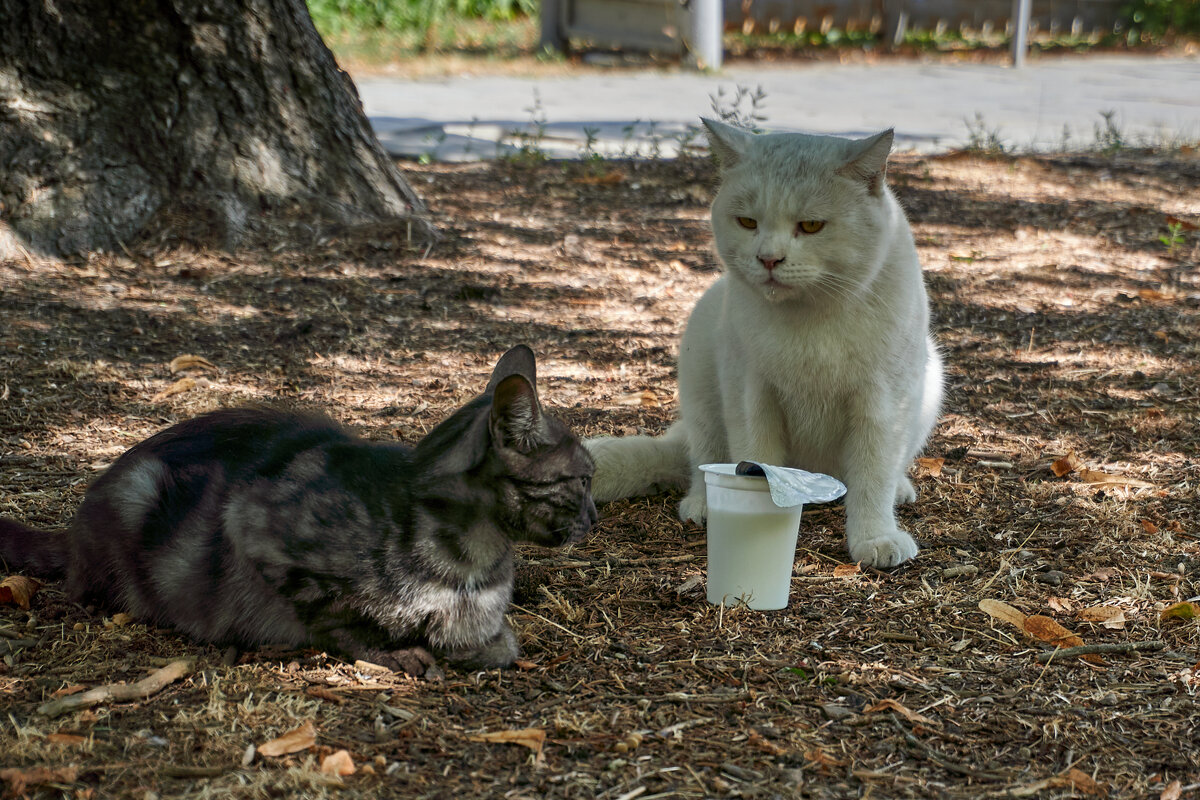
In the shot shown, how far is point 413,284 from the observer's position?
594 cm

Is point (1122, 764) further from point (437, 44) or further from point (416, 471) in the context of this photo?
point (437, 44)

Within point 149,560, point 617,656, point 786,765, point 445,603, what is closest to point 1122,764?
point 786,765

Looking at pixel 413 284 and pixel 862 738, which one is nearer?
pixel 862 738

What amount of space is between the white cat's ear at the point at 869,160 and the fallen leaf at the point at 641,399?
171 centimetres

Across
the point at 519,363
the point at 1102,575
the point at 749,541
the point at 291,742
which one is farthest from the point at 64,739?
the point at 1102,575

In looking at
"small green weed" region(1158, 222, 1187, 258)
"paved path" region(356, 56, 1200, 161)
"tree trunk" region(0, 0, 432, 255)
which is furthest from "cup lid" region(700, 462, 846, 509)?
"paved path" region(356, 56, 1200, 161)

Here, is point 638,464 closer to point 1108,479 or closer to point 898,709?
point 898,709

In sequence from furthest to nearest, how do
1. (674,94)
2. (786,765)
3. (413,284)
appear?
(674,94) < (413,284) < (786,765)

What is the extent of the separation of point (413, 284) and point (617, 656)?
3.39 m

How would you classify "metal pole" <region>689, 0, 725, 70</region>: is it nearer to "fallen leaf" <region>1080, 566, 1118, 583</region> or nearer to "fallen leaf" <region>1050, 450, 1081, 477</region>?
"fallen leaf" <region>1050, 450, 1081, 477</region>

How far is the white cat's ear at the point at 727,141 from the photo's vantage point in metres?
3.62

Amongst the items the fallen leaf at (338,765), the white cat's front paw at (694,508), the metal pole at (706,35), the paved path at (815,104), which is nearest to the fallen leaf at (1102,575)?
the white cat's front paw at (694,508)

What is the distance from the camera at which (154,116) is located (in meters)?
5.71

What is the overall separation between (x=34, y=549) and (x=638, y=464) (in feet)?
6.35
